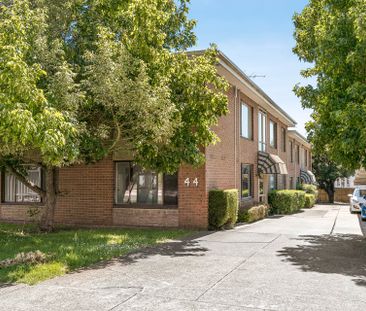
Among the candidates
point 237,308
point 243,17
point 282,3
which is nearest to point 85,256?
point 237,308

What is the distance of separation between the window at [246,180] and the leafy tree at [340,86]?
6.54 metres

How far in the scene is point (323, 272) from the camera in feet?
26.0

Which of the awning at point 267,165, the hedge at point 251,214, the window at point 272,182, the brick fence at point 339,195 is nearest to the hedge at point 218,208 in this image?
the hedge at point 251,214

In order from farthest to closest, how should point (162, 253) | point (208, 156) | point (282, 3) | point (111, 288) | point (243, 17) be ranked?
point (208, 156) < point (282, 3) < point (243, 17) < point (162, 253) < point (111, 288)

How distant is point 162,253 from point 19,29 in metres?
5.77

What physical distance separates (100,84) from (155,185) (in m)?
5.62

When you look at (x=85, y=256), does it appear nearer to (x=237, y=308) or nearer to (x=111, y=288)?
(x=111, y=288)

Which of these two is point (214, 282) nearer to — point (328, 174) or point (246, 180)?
point (246, 180)

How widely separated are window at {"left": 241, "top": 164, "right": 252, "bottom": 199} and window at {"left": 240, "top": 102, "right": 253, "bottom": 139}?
1512 mm

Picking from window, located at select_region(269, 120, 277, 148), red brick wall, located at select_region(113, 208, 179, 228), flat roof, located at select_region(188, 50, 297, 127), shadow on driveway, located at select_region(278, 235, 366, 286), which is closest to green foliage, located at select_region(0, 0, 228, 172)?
flat roof, located at select_region(188, 50, 297, 127)

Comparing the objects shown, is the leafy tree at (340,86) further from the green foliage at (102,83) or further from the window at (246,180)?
the window at (246,180)

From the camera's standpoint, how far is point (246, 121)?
19781mm

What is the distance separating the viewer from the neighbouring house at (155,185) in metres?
14.1

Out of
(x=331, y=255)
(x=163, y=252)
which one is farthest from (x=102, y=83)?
(x=331, y=255)
